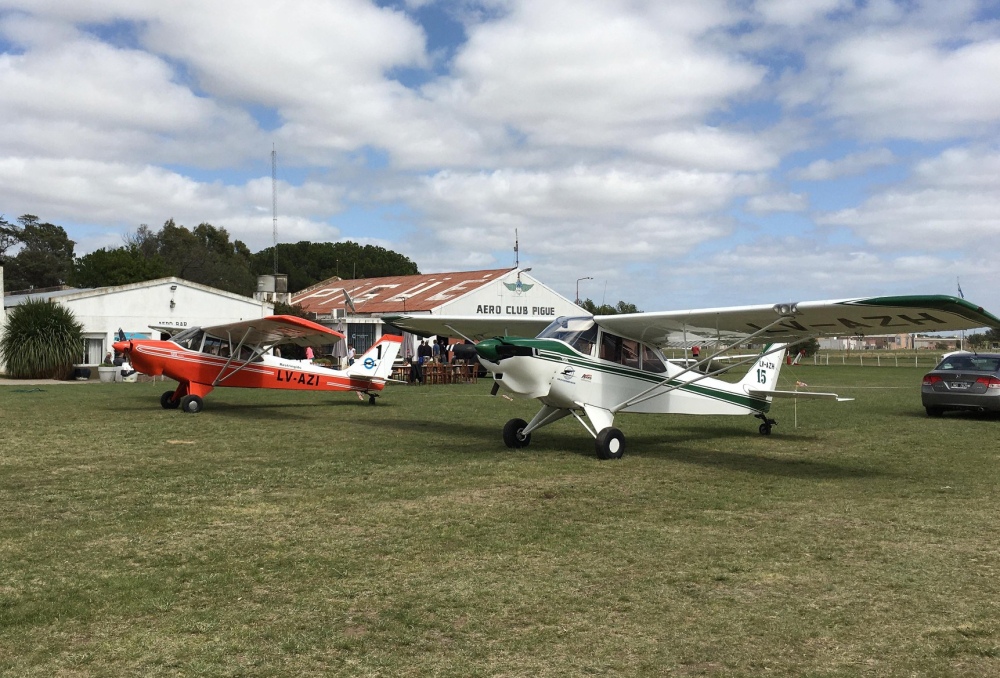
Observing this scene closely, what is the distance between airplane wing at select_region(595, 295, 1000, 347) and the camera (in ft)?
28.2

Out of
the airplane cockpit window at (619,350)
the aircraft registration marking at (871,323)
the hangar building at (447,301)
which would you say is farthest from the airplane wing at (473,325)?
the hangar building at (447,301)

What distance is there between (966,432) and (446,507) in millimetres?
10598

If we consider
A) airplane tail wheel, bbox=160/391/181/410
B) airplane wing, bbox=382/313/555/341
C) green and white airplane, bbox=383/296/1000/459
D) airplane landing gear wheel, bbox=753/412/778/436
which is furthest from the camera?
airplane tail wheel, bbox=160/391/181/410

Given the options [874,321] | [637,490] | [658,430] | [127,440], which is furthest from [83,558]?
[658,430]

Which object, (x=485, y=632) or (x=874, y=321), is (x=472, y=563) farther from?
(x=874, y=321)

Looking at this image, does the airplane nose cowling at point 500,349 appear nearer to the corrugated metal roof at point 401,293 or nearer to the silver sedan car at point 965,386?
the silver sedan car at point 965,386

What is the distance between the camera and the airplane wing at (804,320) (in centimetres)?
860

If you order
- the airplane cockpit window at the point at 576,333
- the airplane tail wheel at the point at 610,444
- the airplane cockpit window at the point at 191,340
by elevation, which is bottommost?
the airplane tail wheel at the point at 610,444

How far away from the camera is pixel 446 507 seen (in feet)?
24.5

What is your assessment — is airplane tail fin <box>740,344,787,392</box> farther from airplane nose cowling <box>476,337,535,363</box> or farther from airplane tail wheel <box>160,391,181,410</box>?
airplane tail wheel <box>160,391,181,410</box>

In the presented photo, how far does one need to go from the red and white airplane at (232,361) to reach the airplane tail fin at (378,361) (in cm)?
16

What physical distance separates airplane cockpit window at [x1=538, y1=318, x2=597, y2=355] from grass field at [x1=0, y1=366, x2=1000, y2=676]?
1511 mm

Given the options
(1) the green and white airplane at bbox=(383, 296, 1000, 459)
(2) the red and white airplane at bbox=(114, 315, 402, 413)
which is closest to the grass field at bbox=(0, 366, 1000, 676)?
(1) the green and white airplane at bbox=(383, 296, 1000, 459)

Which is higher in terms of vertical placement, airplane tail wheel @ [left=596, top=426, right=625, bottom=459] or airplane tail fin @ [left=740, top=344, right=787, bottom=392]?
airplane tail fin @ [left=740, top=344, right=787, bottom=392]
